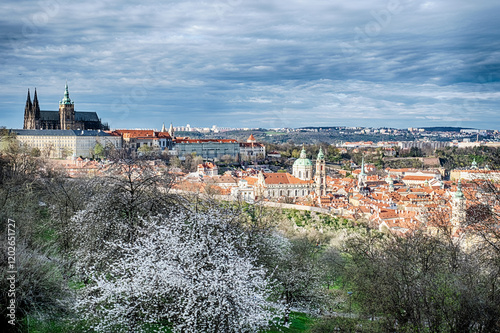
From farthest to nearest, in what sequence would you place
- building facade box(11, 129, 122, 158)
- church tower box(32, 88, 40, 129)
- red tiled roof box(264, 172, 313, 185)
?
church tower box(32, 88, 40, 129), building facade box(11, 129, 122, 158), red tiled roof box(264, 172, 313, 185)

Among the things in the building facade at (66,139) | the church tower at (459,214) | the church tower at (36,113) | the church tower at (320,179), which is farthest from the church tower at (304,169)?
the church tower at (36,113)

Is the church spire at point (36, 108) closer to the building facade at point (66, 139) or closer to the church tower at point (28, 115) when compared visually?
the church tower at point (28, 115)

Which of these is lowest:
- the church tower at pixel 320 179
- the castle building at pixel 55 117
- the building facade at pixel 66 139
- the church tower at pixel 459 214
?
the church tower at pixel 320 179

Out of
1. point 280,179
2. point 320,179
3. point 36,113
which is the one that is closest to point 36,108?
point 36,113

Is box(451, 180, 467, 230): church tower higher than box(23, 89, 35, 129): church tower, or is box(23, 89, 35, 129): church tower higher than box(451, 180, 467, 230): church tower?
box(23, 89, 35, 129): church tower

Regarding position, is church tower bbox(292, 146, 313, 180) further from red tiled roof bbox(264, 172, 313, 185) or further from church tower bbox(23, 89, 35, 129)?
church tower bbox(23, 89, 35, 129)

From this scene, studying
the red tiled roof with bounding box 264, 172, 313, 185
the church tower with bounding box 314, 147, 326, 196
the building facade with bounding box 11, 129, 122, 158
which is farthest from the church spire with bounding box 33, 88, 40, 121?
the church tower with bounding box 314, 147, 326, 196

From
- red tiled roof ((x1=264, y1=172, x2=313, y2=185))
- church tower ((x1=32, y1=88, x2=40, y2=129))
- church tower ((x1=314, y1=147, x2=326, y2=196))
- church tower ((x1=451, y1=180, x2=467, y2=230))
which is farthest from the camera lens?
church tower ((x1=32, y1=88, x2=40, y2=129))

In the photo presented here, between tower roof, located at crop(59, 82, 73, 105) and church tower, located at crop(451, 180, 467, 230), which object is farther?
tower roof, located at crop(59, 82, 73, 105)
